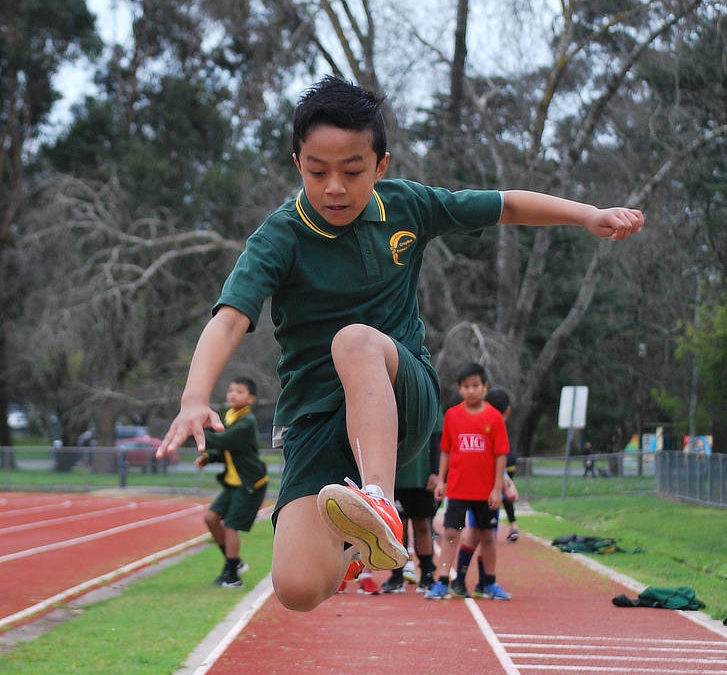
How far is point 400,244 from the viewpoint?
12.9ft

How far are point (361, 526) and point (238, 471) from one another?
6867 millimetres


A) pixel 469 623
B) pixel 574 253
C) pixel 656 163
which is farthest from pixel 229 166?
pixel 469 623

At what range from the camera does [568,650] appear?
266 inches

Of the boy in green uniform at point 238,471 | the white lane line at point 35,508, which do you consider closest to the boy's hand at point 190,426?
the boy in green uniform at point 238,471

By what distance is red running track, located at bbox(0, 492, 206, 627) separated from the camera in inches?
394

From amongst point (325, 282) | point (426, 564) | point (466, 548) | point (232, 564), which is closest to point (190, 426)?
point (325, 282)

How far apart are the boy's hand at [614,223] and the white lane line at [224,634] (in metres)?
3.52

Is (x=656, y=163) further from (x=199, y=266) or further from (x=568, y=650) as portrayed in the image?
(x=568, y=650)

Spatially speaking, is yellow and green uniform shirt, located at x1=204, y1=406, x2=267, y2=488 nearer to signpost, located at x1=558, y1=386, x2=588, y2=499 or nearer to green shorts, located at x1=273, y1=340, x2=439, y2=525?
green shorts, located at x1=273, y1=340, x2=439, y2=525

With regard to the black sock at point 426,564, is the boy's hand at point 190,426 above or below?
above

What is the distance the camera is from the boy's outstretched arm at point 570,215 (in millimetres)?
3775

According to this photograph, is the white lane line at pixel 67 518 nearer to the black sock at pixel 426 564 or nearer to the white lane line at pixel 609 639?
the black sock at pixel 426 564

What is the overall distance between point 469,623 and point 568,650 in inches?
45.5

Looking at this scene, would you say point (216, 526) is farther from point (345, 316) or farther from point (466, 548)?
point (345, 316)
